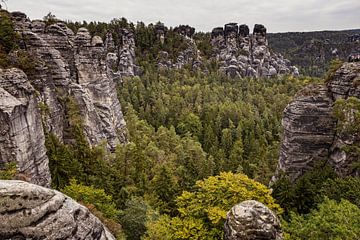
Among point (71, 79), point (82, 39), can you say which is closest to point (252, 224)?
point (71, 79)

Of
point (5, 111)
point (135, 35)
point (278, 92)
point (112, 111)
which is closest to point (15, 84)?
point (5, 111)

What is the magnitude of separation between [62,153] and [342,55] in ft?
648

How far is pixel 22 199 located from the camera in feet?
31.5

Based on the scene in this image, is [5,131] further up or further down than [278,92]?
further up

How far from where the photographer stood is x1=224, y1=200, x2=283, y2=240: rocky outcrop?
17.4 metres

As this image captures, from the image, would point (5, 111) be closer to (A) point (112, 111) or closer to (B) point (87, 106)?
(B) point (87, 106)

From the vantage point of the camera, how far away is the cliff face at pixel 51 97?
2669cm

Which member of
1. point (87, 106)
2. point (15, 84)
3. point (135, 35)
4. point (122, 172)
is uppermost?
point (135, 35)

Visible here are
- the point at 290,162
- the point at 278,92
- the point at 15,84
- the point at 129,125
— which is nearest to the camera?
the point at 15,84

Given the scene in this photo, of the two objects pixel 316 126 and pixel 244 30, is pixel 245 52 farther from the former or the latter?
pixel 316 126

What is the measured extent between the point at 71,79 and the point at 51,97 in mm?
7807

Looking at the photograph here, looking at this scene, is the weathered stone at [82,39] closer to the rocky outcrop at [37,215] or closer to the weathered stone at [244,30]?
the rocky outcrop at [37,215]

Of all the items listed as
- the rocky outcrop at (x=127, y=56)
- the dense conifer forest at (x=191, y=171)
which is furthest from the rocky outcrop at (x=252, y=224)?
the rocky outcrop at (x=127, y=56)

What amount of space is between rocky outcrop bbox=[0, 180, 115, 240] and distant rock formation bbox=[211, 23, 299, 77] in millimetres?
119612
